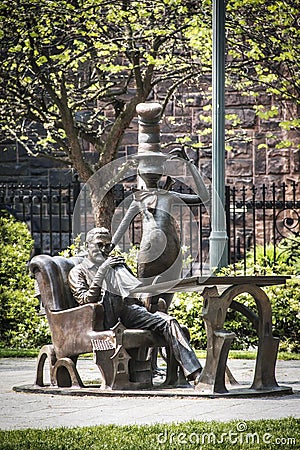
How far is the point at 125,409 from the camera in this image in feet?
27.1

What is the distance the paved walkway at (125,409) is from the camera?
25.1 ft

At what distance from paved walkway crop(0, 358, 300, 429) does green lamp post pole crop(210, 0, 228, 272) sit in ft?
10.9

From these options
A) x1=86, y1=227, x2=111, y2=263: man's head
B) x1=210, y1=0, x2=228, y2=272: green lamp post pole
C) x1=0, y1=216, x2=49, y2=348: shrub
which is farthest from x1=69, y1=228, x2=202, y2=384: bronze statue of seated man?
x1=0, y1=216, x2=49, y2=348: shrub

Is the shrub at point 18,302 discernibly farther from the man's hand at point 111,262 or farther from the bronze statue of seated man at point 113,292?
the man's hand at point 111,262

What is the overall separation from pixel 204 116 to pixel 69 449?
12841mm

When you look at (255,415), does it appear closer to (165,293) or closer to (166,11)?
(165,293)

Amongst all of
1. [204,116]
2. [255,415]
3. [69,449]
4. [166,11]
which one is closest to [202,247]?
[204,116]

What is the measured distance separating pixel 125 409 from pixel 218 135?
5.64 m

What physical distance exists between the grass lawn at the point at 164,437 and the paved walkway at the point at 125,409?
1.21 ft

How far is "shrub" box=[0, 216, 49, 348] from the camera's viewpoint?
49.8ft

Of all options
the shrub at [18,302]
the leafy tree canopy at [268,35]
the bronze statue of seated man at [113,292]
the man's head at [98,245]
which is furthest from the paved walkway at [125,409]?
the leafy tree canopy at [268,35]

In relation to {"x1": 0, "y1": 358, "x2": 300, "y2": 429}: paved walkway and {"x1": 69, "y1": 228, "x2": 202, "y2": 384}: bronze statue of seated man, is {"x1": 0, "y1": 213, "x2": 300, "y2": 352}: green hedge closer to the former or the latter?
{"x1": 0, "y1": 358, "x2": 300, "y2": 429}: paved walkway

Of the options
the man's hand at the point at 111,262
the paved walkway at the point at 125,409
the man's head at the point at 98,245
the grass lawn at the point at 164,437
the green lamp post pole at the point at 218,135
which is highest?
the green lamp post pole at the point at 218,135

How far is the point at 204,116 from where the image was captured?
61.8 feet
